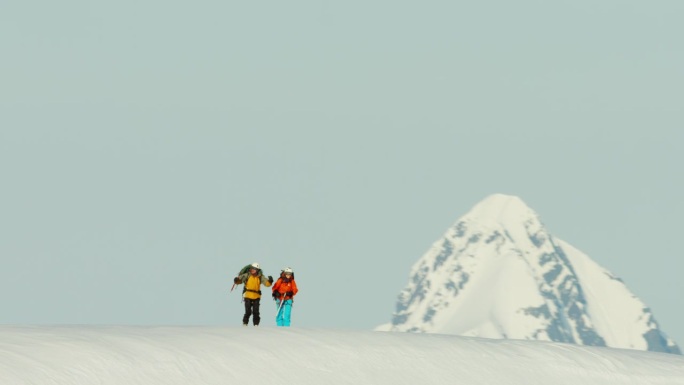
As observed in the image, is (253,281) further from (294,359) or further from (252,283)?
(294,359)

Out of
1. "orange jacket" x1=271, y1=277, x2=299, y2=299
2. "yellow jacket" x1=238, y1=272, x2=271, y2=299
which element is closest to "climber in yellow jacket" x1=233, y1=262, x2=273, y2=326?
"yellow jacket" x1=238, y1=272, x2=271, y2=299

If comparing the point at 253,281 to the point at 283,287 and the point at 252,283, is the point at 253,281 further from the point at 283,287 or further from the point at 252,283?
the point at 283,287

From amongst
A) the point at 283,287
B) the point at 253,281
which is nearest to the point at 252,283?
the point at 253,281

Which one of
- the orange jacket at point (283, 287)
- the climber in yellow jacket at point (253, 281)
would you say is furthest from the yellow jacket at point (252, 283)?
the orange jacket at point (283, 287)

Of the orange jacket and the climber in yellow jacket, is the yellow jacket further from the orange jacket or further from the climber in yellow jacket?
the orange jacket

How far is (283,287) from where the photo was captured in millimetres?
45344

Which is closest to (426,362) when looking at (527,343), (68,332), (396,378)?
(396,378)

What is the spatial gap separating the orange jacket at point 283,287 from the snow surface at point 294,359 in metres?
1.16

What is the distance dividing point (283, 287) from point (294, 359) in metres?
2.35

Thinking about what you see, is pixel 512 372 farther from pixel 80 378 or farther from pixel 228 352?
pixel 80 378

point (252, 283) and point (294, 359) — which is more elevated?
point (252, 283)

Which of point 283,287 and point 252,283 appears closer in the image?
point 252,283

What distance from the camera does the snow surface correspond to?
38375 millimetres

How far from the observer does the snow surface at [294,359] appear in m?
38.4
